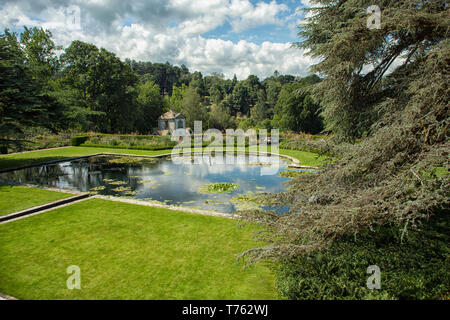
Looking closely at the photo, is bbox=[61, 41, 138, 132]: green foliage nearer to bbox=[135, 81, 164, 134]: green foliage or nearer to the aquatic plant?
bbox=[135, 81, 164, 134]: green foliage

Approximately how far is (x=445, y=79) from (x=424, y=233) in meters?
2.57

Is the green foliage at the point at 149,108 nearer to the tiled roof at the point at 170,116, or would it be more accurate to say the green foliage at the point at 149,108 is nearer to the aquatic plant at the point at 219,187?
the tiled roof at the point at 170,116

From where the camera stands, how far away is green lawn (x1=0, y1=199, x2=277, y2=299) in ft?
15.1

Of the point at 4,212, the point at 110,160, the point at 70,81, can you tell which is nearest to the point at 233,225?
the point at 4,212

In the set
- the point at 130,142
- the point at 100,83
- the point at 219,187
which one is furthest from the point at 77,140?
the point at 219,187

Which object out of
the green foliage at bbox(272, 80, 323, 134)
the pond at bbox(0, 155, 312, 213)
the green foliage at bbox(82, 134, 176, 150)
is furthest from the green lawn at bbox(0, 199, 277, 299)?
the green foliage at bbox(272, 80, 323, 134)

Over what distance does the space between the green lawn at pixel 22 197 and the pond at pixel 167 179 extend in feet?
5.18

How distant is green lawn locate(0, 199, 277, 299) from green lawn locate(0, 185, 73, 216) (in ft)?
3.96

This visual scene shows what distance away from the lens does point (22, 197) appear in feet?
32.4

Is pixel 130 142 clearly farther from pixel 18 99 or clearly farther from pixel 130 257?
pixel 130 257

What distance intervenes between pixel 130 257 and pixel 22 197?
7.06 meters

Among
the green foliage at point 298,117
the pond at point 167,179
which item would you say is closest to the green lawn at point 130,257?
the pond at point 167,179

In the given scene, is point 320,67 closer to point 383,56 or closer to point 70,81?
point 383,56

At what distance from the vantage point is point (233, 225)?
7.42 metres
